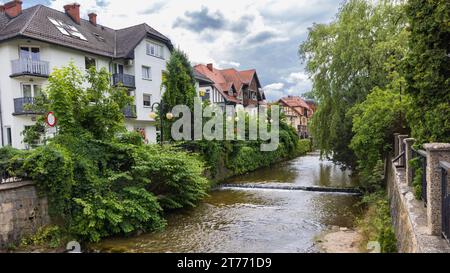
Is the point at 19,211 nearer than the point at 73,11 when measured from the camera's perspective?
Yes

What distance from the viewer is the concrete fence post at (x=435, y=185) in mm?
3836

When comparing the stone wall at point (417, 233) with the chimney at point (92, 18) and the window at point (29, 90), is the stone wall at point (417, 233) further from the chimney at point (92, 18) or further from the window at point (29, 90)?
the chimney at point (92, 18)

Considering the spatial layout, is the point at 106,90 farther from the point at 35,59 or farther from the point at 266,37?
the point at 35,59

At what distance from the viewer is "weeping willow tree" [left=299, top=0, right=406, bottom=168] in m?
14.7

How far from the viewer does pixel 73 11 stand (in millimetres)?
22766

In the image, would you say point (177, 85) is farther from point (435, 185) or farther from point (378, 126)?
point (435, 185)

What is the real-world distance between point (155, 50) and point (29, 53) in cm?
958

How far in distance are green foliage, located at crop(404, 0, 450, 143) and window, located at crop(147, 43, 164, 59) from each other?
2157 cm

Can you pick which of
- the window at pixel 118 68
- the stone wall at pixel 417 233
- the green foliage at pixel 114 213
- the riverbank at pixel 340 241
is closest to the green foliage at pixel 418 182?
the stone wall at pixel 417 233

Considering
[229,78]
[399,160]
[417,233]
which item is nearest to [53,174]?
[417,233]

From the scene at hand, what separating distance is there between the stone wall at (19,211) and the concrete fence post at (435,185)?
8.44 meters

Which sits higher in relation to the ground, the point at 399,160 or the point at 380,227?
the point at 399,160
